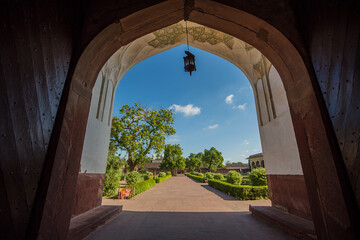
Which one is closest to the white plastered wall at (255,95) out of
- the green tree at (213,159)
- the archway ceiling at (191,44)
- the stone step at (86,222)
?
the archway ceiling at (191,44)

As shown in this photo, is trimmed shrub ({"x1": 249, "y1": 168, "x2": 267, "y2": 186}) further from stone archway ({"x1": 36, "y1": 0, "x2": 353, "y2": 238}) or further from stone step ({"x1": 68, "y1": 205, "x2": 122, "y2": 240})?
stone step ({"x1": 68, "y1": 205, "x2": 122, "y2": 240})

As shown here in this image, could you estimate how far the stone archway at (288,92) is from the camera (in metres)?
1.80

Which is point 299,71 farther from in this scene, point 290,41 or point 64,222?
point 64,222

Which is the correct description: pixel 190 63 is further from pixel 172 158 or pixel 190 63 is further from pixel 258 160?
pixel 172 158

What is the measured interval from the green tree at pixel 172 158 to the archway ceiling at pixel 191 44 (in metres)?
36.7

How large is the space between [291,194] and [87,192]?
182 inches

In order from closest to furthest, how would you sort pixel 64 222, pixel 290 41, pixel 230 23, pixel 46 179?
1. pixel 46 179
2. pixel 64 222
3. pixel 290 41
4. pixel 230 23

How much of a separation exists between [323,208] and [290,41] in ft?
7.32

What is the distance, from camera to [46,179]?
1741 millimetres

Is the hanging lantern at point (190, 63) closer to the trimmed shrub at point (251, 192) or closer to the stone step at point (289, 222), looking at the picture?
the stone step at point (289, 222)

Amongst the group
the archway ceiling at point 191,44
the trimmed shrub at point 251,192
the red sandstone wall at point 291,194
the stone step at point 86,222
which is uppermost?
the archway ceiling at point 191,44

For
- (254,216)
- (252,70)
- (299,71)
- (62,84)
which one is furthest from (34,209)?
(252,70)

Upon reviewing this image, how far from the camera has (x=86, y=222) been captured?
2.96m

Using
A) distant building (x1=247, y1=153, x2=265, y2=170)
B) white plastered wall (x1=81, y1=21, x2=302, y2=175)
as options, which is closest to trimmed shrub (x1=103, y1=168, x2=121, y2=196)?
white plastered wall (x1=81, y1=21, x2=302, y2=175)
